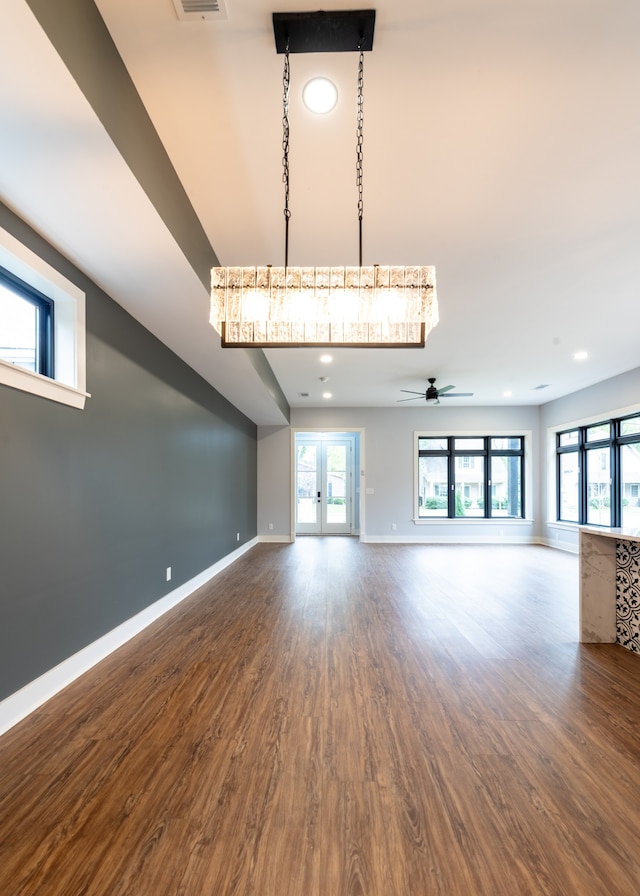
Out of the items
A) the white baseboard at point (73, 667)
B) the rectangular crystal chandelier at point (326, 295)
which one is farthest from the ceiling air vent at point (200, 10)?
the white baseboard at point (73, 667)

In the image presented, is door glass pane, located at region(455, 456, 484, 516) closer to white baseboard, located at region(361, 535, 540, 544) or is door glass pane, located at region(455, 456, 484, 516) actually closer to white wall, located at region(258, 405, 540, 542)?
white wall, located at region(258, 405, 540, 542)

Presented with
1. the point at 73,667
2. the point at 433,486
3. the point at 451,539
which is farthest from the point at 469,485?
the point at 73,667

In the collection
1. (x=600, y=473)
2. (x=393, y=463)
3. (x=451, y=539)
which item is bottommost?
(x=451, y=539)

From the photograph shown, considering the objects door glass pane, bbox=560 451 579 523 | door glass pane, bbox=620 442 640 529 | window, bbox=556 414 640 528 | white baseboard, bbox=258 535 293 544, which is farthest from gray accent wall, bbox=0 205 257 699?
door glass pane, bbox=560 451 579 523

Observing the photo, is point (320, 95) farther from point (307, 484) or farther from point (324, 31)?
point (307, 484)

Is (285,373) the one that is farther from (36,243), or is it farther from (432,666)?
(432,666)

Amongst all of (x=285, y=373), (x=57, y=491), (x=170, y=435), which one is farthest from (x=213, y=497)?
(x=57, y=491)

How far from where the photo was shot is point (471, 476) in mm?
8820

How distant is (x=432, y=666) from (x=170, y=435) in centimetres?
305

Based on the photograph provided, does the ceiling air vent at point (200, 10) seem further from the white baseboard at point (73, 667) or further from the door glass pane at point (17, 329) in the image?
the white baseboard at point (73, 667)

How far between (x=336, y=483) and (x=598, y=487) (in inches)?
205

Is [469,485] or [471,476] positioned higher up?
[471,476]

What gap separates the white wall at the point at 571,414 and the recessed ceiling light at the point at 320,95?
20.5 feet

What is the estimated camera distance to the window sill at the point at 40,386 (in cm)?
202
